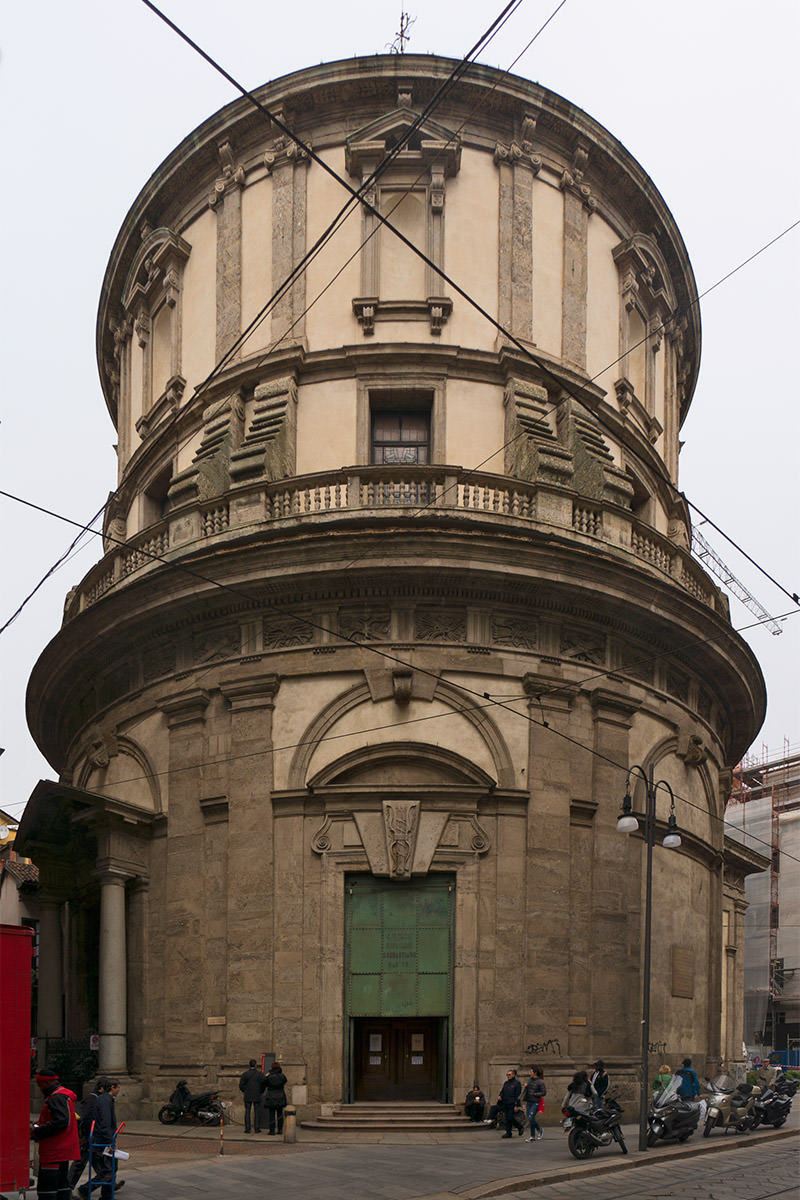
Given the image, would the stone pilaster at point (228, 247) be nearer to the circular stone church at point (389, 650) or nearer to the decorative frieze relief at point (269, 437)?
the circular stone church at point (389, 650)

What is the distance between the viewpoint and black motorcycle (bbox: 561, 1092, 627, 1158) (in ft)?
59.8

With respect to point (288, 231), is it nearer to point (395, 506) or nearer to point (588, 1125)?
point (395, 506)

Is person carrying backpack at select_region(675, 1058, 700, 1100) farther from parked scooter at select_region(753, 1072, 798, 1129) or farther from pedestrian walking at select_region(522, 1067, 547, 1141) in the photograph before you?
parked scooter at select_region(753, 1072, 798, 1129)

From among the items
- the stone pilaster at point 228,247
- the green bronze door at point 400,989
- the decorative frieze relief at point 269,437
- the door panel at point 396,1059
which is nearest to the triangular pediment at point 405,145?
the stone pilaster at point 228,247

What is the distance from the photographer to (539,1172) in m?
16.7

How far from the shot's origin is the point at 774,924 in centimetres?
7131

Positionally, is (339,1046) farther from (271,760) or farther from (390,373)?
(390,373)

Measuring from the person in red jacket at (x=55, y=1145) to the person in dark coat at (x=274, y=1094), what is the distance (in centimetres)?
884

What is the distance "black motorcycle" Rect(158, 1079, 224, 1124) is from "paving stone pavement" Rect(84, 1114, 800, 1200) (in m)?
0.72

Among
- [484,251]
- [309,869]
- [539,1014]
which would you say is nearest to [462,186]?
[484,251]

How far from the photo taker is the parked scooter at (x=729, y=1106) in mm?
21859

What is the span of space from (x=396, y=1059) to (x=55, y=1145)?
1122 cm

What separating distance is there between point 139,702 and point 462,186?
521 inches

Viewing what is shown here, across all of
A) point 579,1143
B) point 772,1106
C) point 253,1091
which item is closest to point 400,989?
point 253,1091
